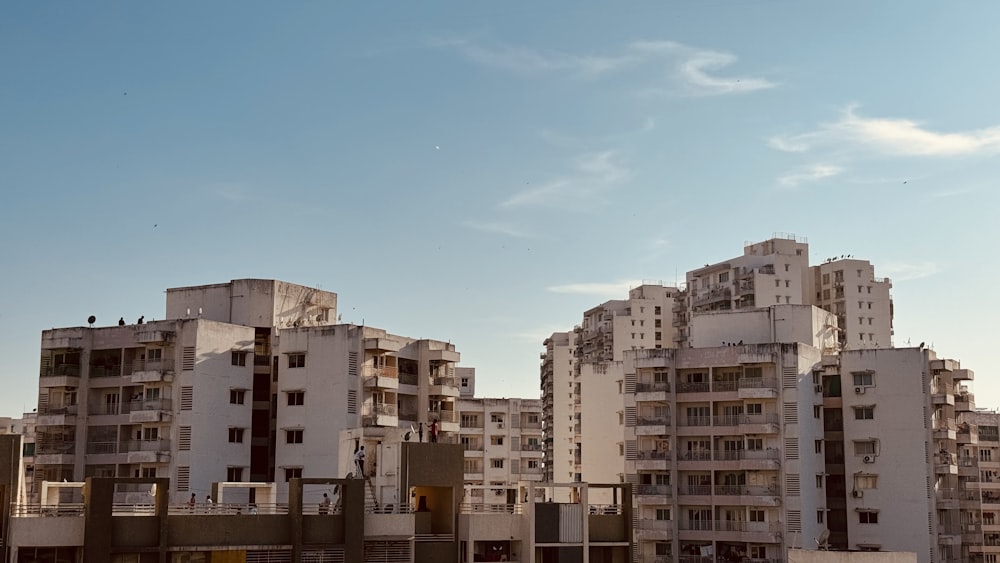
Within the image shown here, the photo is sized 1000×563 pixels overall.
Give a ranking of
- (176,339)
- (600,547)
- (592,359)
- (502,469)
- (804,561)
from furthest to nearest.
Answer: (592,359), (502,469), (176,339), (600,547), (804,561)

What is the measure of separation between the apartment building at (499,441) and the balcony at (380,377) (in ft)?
146

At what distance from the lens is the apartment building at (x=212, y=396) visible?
264 feet

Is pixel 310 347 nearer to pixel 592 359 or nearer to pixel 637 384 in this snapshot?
pixel 637 384

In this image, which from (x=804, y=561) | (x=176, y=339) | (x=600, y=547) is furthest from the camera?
(x=176, y=339)

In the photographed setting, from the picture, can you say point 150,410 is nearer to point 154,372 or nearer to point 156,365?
point 154,372

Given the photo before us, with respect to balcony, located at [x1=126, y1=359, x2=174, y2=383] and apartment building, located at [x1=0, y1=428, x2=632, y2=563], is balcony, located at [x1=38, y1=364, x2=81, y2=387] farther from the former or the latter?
apartment building, located at [x1=0, y1=428, x2=632, y2=563]

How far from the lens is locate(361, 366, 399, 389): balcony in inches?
3275

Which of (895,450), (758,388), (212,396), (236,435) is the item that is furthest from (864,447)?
(212,396)

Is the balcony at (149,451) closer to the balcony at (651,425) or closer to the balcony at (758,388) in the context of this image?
the balcony at (651,425)

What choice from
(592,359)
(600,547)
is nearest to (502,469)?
(592,359)

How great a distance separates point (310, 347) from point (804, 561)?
3891 centimetres

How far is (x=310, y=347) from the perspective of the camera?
8381 centimetres

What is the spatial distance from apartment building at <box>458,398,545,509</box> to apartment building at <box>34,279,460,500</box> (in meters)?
44.9

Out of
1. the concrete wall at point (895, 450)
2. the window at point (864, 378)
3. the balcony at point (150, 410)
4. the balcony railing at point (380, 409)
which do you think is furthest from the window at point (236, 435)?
the window at point (864, 378)
